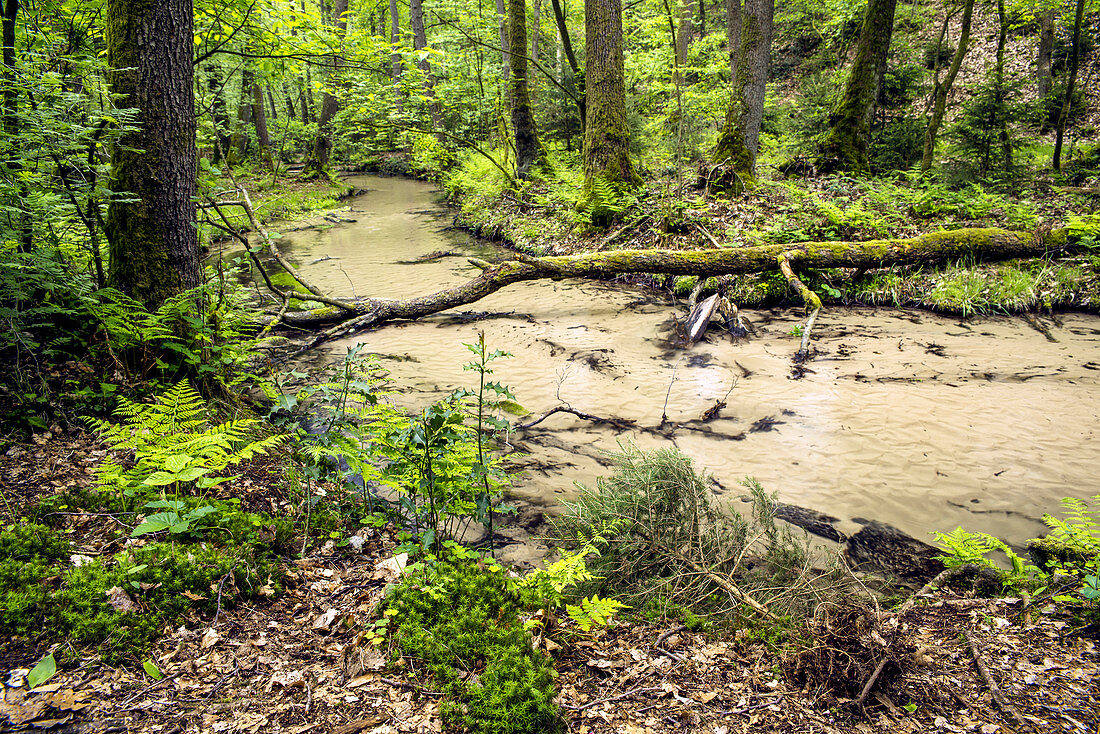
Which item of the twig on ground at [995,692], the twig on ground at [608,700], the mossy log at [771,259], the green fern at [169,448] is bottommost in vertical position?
the twig on ground at [608,700]

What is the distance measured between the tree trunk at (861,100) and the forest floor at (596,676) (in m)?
13.0

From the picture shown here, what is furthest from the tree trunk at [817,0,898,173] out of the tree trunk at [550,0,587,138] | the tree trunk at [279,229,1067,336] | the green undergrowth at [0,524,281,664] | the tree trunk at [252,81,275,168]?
the tree trunk at [252,81,275,168]

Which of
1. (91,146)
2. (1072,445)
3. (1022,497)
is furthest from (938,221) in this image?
(91,146)

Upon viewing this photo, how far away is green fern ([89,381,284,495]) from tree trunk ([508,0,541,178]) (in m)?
13.4

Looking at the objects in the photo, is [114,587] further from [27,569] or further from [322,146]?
[322,146]

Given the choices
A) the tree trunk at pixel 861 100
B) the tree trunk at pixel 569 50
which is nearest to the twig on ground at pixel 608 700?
the tree trunk at pixel 569 50

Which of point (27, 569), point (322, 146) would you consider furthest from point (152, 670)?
point (322, 146)

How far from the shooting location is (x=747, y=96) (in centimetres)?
1180

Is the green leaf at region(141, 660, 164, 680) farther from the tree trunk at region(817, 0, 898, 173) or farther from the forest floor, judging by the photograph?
the tree trunk at region(817, 0, 898, 173)

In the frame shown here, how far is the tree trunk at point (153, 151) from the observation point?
4.13m

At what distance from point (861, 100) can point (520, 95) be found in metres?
8.99

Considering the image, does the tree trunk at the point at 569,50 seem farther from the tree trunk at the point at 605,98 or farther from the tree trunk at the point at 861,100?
the tree trunk at the point at 861,100

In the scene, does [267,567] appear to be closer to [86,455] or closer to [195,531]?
[195,531]

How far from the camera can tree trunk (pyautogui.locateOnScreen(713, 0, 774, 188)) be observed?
37.4 feet
